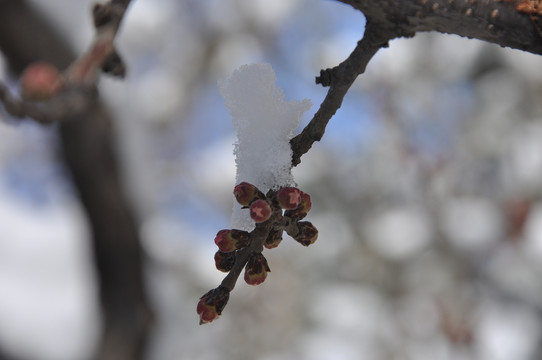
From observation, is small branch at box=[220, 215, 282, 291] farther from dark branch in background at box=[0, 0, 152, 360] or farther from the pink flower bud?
A: dark branch in background at box=[0, 0, 152, 360]

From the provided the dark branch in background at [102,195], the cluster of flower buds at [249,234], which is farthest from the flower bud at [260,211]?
the dark branch in background at [102,195]

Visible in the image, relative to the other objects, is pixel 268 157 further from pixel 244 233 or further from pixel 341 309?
pixel 341 309

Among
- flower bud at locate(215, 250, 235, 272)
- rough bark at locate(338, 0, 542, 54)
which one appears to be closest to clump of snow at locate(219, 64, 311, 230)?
flower bud at locate(215, 250, 235, 272)

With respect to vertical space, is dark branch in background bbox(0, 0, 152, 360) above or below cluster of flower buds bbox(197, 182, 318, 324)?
above

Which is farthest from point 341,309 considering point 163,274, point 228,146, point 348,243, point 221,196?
point 163,274

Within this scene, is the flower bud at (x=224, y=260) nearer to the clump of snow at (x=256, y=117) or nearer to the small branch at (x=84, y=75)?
the clump of snow at (x=256, y=117)

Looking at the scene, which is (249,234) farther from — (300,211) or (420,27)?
(420,27)
